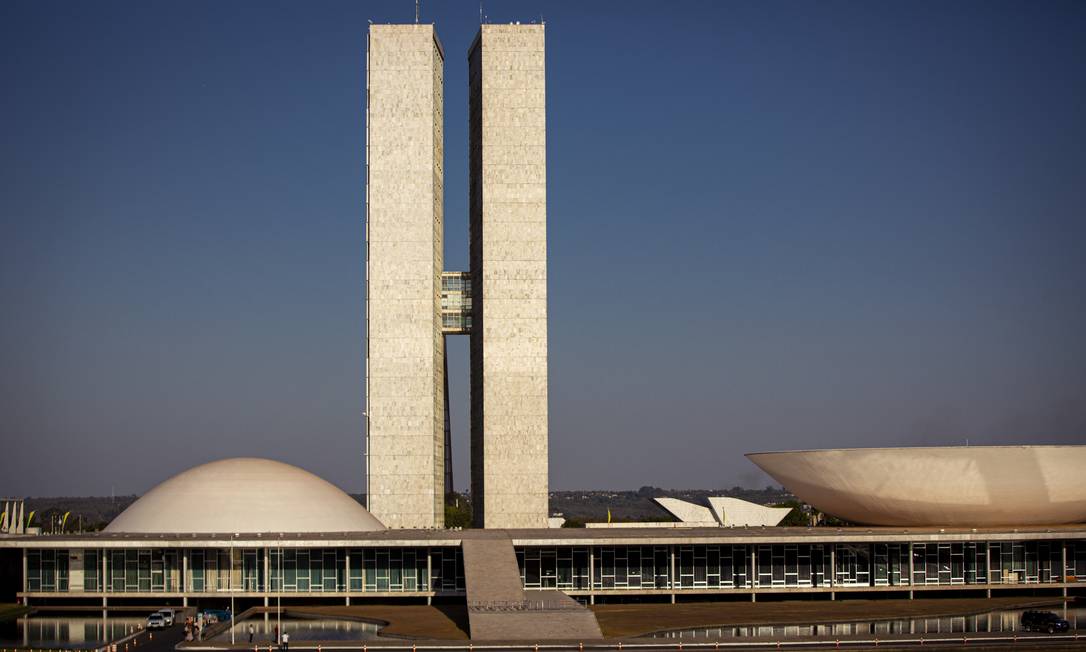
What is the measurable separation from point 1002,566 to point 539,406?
34489 millimetres

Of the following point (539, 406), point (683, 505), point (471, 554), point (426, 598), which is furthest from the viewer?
point (683, 505)

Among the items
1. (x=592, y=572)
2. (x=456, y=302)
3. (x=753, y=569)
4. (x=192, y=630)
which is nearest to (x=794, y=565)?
(x=753, y=569)

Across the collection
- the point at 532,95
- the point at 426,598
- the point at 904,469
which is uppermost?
the point at 532,95

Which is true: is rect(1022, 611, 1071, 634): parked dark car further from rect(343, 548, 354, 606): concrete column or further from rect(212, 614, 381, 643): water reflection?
rect(343, 548, 354, 606): concrete column

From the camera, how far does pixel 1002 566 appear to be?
65562 millimetres

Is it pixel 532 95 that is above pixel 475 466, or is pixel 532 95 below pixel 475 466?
above

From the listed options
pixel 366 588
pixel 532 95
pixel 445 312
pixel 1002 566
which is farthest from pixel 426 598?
pixel 532 95

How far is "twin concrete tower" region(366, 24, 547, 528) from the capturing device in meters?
89.5

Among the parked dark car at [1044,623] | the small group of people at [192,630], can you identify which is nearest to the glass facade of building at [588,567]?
the small group of people at [192,630]

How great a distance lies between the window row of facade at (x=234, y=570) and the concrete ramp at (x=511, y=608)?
15.4ft

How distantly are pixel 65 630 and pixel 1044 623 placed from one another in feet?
125

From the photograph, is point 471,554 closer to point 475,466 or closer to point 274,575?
point 274,575

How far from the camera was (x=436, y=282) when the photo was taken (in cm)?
9288

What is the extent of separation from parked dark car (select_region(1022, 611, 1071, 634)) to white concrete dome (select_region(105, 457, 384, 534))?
1337 inches
